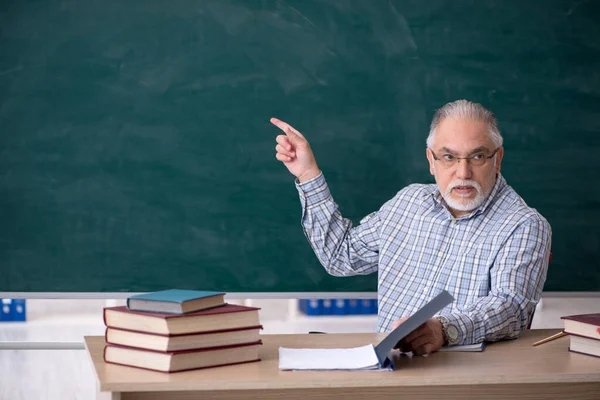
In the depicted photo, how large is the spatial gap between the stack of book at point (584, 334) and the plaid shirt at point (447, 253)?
7.6 inches

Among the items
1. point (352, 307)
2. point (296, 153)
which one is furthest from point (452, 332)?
point (352, 307)

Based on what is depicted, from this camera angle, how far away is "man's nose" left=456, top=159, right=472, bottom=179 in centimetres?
258

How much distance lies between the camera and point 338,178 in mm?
3355

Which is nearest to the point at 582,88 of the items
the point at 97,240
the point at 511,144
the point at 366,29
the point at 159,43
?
the point at 511,144

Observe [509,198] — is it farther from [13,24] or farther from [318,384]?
[13,24]

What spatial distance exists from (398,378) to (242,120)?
1.80m

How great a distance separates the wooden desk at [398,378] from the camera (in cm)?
164

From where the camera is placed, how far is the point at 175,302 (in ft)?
5.61

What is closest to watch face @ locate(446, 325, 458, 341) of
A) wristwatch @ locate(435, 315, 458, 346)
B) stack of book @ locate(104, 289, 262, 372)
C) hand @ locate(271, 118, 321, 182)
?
wristwatch @ locate(435, 315, 458, 346)

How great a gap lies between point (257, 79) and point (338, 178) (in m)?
0.52

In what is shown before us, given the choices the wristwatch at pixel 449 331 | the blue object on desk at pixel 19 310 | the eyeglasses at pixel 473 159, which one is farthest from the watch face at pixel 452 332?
the blue object on desk at pixel 19 310

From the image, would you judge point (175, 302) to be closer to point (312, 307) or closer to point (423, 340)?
point (423, 340)

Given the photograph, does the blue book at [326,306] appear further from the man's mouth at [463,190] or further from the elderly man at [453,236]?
the man's mouth at [463,190]

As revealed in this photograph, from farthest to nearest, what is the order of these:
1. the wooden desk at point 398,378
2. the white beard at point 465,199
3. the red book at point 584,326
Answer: the white beard at point 465,199, the red book at point 584,326, the wooden desk at point 398,378
